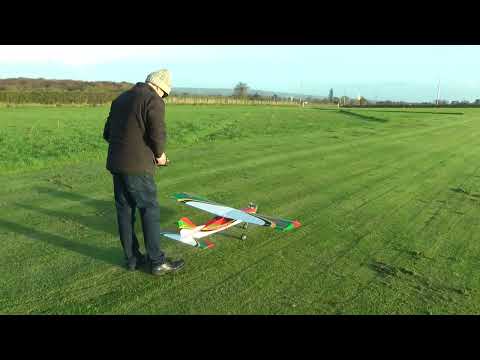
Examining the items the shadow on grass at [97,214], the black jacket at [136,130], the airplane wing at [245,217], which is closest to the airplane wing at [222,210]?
the airplane wing at [245,217]

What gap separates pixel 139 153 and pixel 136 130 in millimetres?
275

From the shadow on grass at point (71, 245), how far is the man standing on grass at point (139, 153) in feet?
1.67

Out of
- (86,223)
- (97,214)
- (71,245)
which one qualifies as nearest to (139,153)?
(71,245)

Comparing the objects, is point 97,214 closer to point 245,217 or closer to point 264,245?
point 245,217

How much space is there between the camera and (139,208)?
4777mm

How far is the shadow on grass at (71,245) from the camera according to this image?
5.36 metres

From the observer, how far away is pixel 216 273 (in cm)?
493

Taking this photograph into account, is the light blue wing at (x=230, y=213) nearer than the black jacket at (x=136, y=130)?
No

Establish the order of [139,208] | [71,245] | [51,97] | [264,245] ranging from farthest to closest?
[51,97] → [264,245] → [71,245] → [139,208]

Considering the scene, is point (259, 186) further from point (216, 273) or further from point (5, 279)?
point (5, 279)

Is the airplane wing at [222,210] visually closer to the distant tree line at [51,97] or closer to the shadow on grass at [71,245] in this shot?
the shadow on grass at [71,245]

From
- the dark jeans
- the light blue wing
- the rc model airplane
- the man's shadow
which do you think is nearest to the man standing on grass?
the dark jeans
